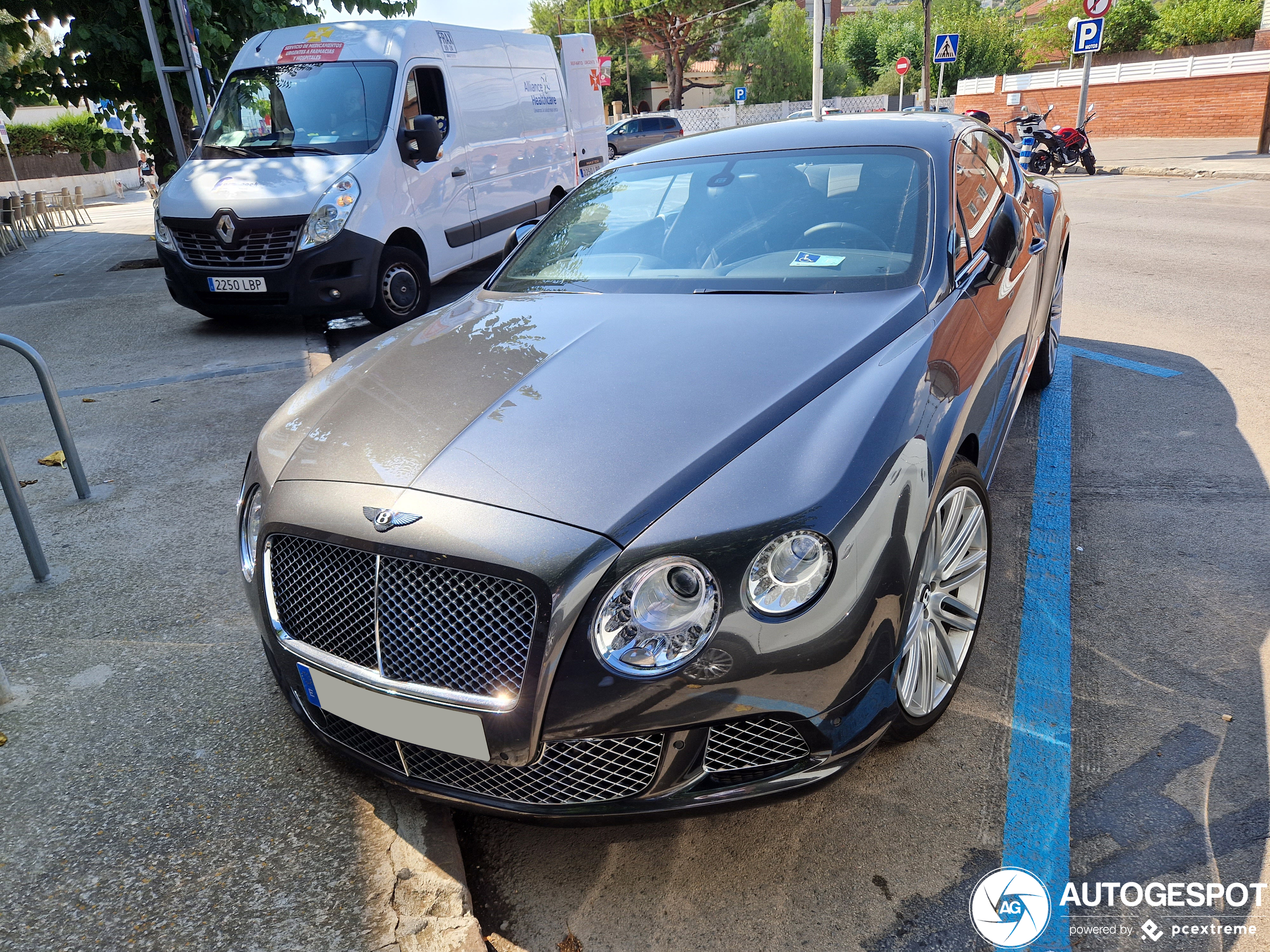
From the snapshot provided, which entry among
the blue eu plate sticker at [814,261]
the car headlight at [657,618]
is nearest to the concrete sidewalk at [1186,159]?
the blue eu plate sticker at [814,261]

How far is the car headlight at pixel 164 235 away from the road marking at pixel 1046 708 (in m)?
6.66

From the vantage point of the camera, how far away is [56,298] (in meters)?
9.95

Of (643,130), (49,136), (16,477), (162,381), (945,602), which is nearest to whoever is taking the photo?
(945,602)

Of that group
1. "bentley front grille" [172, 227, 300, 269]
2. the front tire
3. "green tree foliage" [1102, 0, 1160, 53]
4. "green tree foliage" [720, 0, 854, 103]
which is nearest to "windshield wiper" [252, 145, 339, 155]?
"bentley front grille" [172, 227, 300, 269]

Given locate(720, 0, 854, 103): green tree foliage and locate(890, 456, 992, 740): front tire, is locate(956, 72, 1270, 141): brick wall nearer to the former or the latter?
locate(890, 456, 992, 740): front tire

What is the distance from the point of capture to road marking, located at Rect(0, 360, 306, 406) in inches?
239

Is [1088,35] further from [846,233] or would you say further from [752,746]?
[752,746]

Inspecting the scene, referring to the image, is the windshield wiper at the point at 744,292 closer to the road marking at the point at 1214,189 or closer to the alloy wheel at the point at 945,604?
the alloy wheel at the point at 945,604

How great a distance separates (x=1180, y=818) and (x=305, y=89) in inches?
313

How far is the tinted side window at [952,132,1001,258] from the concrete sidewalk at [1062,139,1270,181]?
1392 cm

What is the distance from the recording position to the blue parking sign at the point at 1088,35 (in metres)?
15.7

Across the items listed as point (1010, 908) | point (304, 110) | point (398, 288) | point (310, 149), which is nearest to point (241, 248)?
point (310, 149)

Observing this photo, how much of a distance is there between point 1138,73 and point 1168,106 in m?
1.66

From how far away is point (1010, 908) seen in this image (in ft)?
6.41
